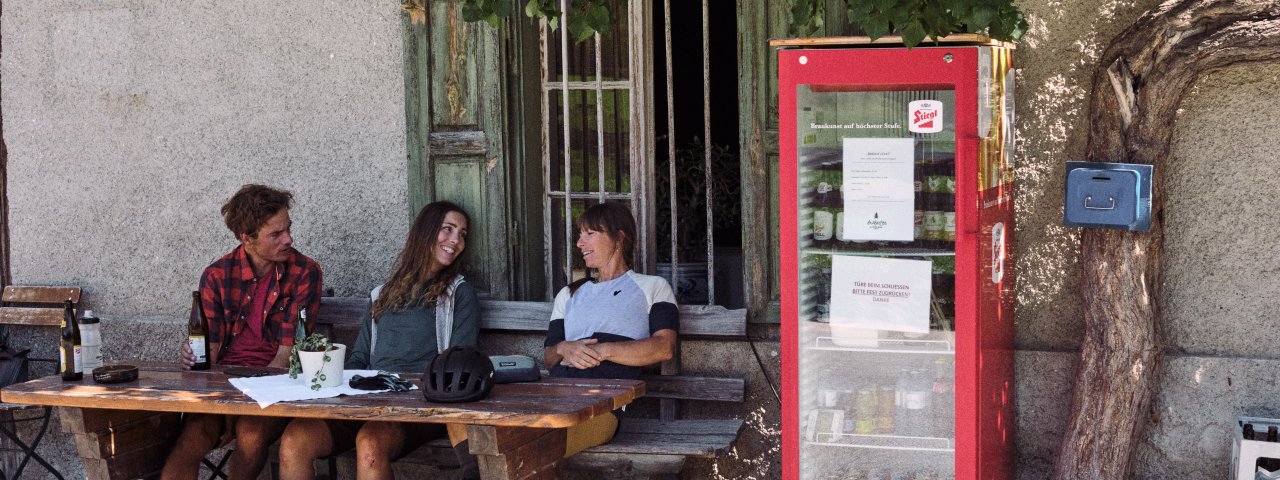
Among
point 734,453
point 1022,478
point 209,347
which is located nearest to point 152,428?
point 209,347

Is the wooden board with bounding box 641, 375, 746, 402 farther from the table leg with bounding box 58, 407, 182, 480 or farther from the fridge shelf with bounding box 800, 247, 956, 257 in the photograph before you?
the table leg with bounding box 58, 407, 182, 480

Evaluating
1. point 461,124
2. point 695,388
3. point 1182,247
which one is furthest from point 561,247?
point 1182,247

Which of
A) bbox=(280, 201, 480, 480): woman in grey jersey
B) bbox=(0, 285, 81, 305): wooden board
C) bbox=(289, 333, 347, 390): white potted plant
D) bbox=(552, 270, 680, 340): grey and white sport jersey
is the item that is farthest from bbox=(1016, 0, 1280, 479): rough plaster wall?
bbox=(0, 285, 81, 305): wooden board

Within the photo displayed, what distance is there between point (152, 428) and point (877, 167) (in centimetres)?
277

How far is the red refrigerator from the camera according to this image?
13.3ft

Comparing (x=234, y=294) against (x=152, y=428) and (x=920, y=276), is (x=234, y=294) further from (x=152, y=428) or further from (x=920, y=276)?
(x=920, y=276)

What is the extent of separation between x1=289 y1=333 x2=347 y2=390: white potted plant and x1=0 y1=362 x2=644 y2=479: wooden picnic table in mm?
115

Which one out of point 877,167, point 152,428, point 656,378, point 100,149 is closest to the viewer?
point 877,167

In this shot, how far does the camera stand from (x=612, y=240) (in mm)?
4777

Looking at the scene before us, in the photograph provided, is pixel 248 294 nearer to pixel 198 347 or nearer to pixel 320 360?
pixel 198 347

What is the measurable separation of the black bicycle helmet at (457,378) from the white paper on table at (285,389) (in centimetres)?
23

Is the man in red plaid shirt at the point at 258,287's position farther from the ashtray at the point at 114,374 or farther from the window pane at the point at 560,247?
the window pane at the point at 560,247

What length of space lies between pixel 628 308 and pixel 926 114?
52.7 inches

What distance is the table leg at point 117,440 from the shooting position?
4.54 metres
